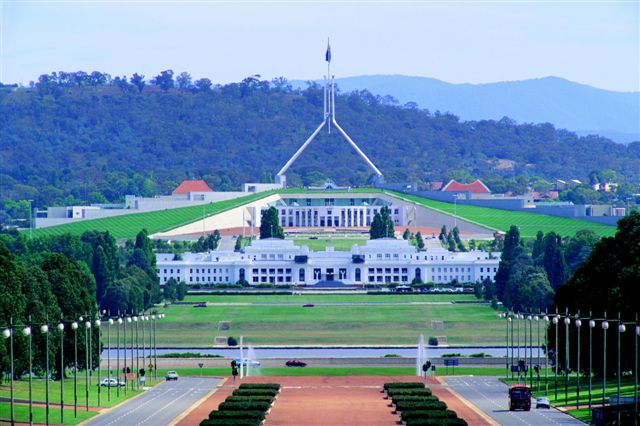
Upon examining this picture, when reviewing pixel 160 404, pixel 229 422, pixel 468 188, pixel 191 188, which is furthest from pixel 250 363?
pixel 468 188

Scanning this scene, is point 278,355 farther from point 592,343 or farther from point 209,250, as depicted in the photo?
point 209,250

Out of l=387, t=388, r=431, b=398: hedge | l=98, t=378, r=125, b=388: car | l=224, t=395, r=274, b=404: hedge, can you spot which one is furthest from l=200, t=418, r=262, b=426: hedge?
l=98, t=378, r=125, b=388: car

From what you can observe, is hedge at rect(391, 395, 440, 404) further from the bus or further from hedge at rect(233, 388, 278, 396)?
hedge at rect(233, 388, 278, 396)

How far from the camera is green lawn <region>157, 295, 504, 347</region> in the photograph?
263 feet

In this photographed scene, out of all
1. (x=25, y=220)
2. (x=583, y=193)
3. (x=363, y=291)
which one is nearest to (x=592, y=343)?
(x=363, y=291)

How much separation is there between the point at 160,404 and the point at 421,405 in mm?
8576

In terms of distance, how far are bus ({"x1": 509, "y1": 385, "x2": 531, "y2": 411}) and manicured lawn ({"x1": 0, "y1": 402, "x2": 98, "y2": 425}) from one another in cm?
1104

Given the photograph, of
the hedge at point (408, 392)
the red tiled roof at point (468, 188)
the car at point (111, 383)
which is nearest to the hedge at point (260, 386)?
the hedge at point (408, 392)

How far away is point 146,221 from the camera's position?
15150 cm

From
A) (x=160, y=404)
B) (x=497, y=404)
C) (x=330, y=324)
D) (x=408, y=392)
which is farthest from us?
(x=330, y=324)

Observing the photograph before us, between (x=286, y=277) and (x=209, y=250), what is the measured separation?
8.90m

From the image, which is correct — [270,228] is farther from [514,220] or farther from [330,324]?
[330,324]

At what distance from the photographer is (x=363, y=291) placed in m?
108

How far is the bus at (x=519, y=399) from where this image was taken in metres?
51.0
